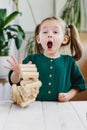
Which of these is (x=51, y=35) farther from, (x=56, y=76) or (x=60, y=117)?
(x=60, y=117)

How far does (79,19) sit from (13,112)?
68.9 inches

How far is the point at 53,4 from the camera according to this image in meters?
2.54

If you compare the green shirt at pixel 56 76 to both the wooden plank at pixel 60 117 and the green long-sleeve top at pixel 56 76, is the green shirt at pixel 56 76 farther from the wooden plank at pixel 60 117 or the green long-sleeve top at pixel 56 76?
the wooden plank at pixel 60 117

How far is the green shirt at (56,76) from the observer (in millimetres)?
1168

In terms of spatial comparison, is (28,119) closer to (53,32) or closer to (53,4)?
(53,32)

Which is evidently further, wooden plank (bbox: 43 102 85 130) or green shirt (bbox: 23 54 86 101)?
green shirt (bbox: 23 54 86 101)

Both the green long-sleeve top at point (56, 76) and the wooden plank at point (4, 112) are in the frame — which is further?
the green long-sleeve top at point (56, 76)

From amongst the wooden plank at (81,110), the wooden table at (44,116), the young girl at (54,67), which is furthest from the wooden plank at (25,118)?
the young girl at (54,67)

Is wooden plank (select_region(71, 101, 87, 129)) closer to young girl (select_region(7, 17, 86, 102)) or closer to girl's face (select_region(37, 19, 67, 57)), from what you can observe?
young girl (select_region(7, 17, 86, 102))

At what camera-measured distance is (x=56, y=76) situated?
3.87 feet

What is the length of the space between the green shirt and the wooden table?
0.72 feet

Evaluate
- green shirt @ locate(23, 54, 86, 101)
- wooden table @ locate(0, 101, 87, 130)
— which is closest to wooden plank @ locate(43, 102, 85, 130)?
wooden table @ locate(0, 101, 87, 130)

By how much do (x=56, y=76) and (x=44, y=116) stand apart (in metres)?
0.44

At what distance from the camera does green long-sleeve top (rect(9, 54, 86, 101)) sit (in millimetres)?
1168
